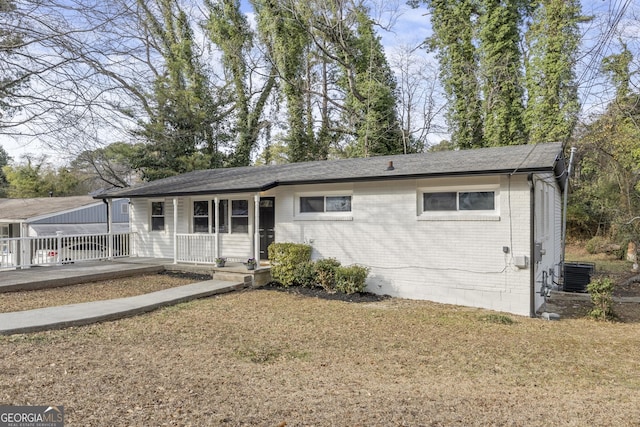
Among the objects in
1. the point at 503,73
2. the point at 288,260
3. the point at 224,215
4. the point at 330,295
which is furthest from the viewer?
the point at 503,73

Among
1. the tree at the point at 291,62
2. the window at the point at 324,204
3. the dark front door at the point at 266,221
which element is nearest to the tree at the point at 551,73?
the tree at the point at 291,62

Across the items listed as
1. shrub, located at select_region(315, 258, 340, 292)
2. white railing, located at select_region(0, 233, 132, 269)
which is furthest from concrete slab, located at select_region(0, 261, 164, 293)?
shrub, located at select_region(315, 258, 340, 292)

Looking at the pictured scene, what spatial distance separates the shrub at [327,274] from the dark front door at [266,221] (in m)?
3.09

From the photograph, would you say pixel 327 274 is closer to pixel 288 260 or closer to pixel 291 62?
pixel 288 260

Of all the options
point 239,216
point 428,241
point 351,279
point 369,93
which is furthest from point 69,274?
point 369,93

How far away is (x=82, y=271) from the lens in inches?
460

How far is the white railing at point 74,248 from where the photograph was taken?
12836 millimetres

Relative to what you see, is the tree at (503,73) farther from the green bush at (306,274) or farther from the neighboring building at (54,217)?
the neighboring building at (54,217)

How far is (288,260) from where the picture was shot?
35.1 feet

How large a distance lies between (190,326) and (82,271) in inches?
262

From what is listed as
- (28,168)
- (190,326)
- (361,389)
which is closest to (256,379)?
(361,389)

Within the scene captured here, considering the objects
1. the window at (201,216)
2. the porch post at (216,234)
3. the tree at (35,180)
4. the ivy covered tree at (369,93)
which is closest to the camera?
the porch post at (216,234)

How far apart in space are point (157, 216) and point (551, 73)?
20050 mm

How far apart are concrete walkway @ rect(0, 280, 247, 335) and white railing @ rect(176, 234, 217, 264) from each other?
8.60 ft
